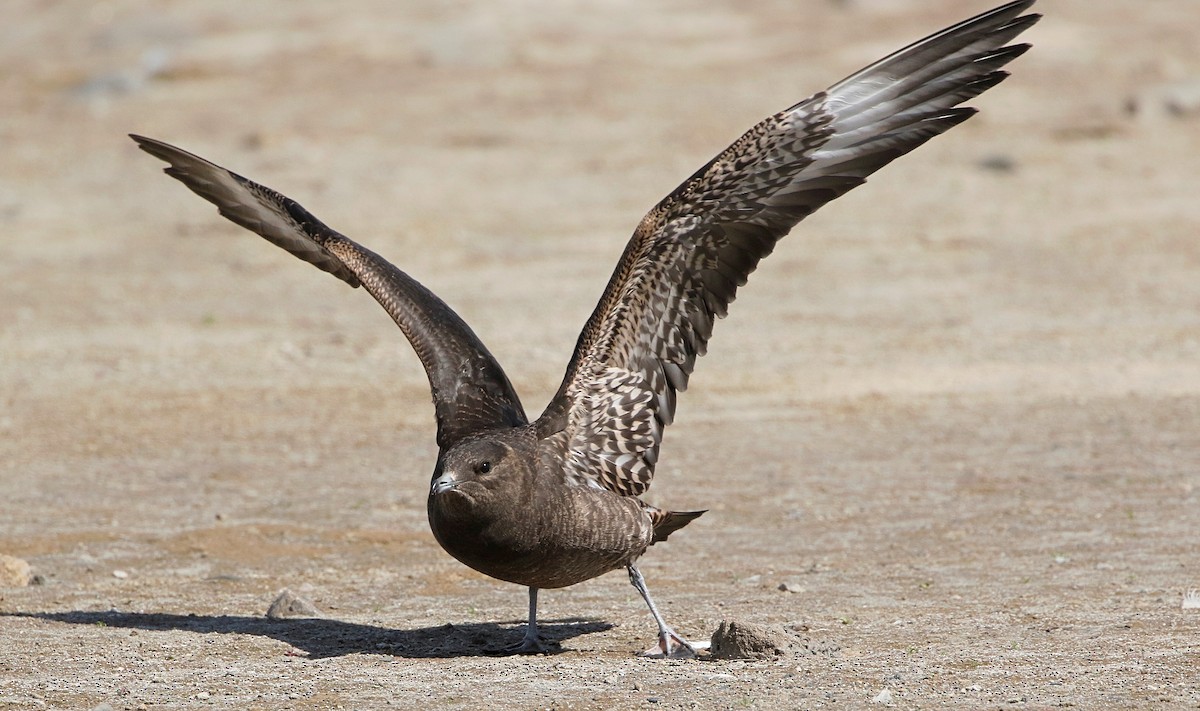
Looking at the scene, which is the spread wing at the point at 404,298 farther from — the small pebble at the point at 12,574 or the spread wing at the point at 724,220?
the small pebble at the point at 12,574

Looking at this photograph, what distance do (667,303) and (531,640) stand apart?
5.04 ft

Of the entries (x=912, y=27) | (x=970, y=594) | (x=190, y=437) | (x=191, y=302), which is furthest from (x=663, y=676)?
(x=912, y=27)

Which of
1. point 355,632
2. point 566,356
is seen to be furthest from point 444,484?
point 566,356

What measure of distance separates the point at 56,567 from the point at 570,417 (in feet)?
10.0

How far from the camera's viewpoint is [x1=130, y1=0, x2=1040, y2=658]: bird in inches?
281

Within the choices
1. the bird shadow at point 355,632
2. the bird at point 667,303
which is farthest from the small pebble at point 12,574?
the bird at point 667,303

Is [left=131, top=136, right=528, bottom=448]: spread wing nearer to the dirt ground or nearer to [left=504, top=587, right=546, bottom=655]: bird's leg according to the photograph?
[left=504, top=587, right=546, bottom=655]: bird's leg

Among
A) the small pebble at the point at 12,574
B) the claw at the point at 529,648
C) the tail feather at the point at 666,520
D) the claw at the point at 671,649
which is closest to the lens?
the claw at the point at 671,649

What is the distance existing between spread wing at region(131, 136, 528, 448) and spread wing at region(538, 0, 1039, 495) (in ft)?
1.23

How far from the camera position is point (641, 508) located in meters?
7.34

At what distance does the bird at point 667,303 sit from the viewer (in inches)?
281

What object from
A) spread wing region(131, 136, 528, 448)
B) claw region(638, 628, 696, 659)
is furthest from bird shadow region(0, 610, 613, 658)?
spread wing region(131, 136, 528, 448)

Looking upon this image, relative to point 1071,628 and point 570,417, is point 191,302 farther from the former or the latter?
point 1071,628

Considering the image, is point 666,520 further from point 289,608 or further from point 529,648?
point 289,608
